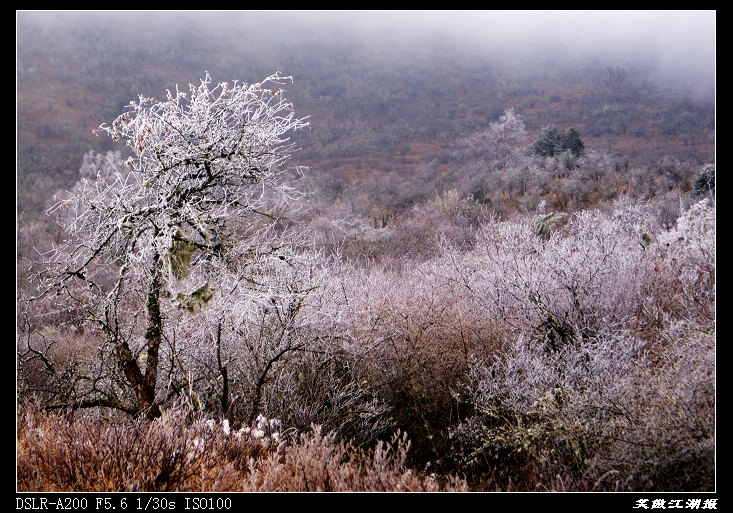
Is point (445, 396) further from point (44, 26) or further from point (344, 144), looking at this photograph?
point (44, 26)

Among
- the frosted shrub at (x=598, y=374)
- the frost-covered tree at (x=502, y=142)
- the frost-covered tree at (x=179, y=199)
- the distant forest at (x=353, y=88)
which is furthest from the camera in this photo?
the frost-covered tree at (x=502, y=142)

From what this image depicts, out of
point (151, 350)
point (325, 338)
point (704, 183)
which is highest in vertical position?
point (704, 183)

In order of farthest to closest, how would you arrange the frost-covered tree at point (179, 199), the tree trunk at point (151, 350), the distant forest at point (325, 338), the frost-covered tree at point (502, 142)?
1. the frost-covered tree at point (502, 142)
2. the tree trunk at point (151, 350)
3. the frost-covered tree at point (179, 199)
4. the distant forest at point (325, 338)

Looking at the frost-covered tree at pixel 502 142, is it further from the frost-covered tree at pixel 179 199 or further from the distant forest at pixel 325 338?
the frost-covered tree at pixel 179 199

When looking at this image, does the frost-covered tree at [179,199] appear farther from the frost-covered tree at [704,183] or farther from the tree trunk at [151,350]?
the frost-covered tree at [704,183]

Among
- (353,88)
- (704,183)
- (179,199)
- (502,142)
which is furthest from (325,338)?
(353,88)

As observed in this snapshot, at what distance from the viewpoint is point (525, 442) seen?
Result: 4.62 meters

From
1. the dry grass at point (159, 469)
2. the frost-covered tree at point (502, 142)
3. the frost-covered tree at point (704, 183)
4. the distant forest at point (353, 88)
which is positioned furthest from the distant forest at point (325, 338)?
the distant forest at point (353, 88)

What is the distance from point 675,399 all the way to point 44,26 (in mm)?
67040

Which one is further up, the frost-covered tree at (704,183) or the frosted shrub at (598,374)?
the frost-covered tree at (704,183)

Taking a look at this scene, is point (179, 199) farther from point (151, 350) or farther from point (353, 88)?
point (353, 88)

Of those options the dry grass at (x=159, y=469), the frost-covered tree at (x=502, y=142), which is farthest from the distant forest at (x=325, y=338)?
the frost-covered tree at (x=502, y=142)

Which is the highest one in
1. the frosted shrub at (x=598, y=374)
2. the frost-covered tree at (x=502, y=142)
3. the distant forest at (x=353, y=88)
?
the distant forest at (x=353, y=88)

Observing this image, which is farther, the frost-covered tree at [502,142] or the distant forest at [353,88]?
the frost-covered tree at [502,142]
